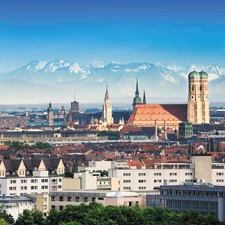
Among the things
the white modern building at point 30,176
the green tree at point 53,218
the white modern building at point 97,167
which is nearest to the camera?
the green tree at point 53,218

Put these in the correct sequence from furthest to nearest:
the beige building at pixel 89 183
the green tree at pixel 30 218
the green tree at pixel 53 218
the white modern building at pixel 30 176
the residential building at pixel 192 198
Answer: the white modern building at pixel 30 176, the beige building at pixel 89 183, the green tree at pixel 53 218, the green tree at pixel 30 218, the residential building at pixel 192 198

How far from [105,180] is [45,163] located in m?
13.4

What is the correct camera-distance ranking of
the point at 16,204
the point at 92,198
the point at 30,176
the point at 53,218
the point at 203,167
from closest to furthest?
the point at 53,218 → the point at 16,204 → the point at 92,198 → the point at 203,167 → the point at 30,176

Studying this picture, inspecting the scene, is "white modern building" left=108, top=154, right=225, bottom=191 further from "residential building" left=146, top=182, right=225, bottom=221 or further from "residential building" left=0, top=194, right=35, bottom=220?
"residential building" left=146, top=182, right=225, bottom=221

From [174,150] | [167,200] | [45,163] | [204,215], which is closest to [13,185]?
[45,163]

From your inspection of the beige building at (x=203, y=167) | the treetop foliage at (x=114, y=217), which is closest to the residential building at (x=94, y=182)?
the beige building at (x=203, y=167)

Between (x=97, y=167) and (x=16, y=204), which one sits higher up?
(x=97, y=167)

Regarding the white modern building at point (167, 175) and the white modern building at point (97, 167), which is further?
the white modern building at point (97, 167)

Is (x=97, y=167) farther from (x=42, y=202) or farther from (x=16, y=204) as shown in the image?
(x=16, y=204)

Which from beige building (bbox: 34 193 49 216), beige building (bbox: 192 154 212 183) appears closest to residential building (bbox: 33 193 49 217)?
beige building (bbox: 34 193 49 216)

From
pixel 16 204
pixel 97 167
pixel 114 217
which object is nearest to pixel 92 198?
pixel 16 204

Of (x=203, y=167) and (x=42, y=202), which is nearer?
(x=42, y=202)

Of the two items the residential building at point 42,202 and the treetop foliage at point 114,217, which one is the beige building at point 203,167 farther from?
the treetop foliage at point 114,217

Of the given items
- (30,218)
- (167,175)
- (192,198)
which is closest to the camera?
(30,218)
